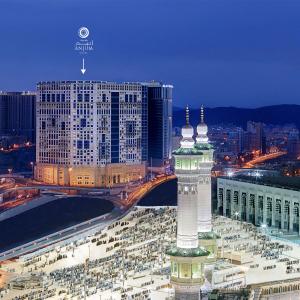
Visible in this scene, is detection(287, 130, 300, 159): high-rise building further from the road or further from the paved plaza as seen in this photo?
the paved plaza

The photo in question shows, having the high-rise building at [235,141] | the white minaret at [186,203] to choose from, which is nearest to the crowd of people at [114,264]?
the white minaret at [186,203]

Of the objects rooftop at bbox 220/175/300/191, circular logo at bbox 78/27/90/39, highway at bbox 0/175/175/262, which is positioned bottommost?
highway at bbox 0/175/175/262

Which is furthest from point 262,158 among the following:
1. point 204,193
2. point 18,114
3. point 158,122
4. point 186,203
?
point 186,203

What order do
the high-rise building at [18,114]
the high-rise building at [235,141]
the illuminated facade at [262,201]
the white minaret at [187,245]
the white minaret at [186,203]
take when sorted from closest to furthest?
the white minaret at [187,245]
the white minaret at [186,203]
the illuminated facade at [262,201]
the high-rise building at [18,114]
the high-rise building at [235,141]

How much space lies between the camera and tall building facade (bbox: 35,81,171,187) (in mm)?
35625

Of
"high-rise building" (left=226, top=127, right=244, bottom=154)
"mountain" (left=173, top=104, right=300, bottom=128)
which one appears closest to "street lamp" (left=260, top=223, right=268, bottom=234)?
"high-rise building" (left=226, top=127, right=244, bottom=154)

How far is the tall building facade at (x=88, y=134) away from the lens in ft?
117

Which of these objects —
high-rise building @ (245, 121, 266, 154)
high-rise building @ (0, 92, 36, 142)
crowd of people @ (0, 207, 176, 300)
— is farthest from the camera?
high-rise building @ (245, 121, 266, 154)

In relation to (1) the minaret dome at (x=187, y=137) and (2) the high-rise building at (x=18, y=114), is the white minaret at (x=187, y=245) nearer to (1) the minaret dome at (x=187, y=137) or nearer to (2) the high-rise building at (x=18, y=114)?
(1) the minaret dome at (x=187, y=137)

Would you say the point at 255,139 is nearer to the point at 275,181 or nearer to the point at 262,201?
the point at 275,181

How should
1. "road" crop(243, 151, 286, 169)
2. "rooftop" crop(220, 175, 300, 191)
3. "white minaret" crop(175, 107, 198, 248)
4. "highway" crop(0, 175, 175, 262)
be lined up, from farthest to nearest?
1. "road" crop(243, 151, 286, 169)
2. "rooftop" crop(220, 175, 300, 191)
3. "highway" crop(0, 175, 175, 262)
4. "white minaret" crop(175, 107, 198, 248)

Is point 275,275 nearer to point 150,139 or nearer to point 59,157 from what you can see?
point 59,157

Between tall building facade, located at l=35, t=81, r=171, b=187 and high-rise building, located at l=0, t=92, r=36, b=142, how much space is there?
46.4ft

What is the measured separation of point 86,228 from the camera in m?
Answer: 23.2
